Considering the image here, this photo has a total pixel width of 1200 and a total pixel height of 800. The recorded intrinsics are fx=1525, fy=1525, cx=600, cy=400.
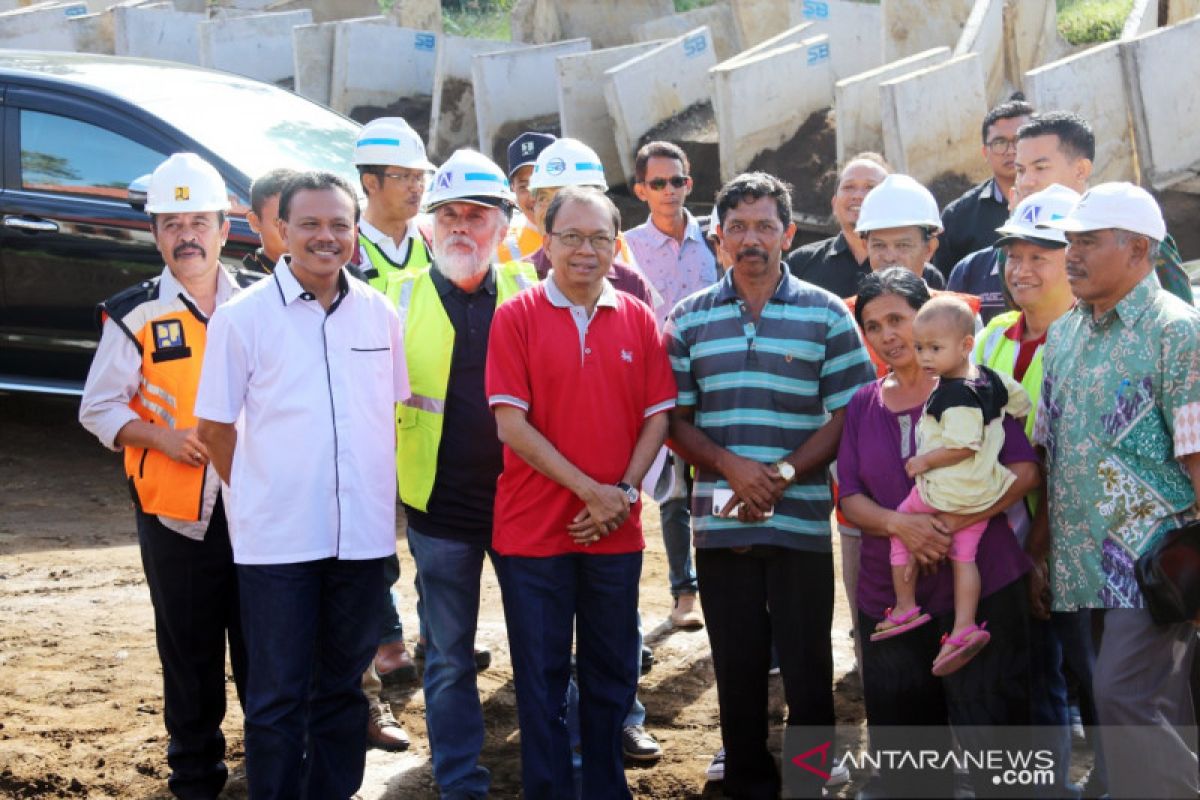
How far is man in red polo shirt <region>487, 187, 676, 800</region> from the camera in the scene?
175 inches

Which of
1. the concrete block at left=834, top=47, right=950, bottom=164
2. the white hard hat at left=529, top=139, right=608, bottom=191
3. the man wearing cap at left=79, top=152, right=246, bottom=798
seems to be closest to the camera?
the man wearing cap at left=79, top=152, right=246, bottom=798

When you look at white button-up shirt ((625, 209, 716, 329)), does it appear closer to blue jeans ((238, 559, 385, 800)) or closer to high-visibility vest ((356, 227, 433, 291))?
high-visibility vest ((356, 227, 433, 291))

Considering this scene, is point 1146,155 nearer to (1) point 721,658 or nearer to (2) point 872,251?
(2) point 872,251

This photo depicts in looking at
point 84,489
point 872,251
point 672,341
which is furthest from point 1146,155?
point 84,489

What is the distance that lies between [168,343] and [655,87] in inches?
272

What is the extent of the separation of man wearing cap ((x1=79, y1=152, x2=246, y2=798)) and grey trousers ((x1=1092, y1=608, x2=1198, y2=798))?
2.68 meters

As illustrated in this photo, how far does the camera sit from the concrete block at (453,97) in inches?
490

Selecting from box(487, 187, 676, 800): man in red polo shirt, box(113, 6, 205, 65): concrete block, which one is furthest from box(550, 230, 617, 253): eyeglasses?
box(113, 6, 205, 65): concrete block

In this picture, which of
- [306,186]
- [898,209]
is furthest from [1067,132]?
[306,186]

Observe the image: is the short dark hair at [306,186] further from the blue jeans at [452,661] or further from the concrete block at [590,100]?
the concrete block at [590,100]

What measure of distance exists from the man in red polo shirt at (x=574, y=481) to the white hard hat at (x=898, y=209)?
3.93ft

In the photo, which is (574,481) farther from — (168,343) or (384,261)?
(168,343)

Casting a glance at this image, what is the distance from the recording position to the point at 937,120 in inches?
373

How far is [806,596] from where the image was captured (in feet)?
15.3
